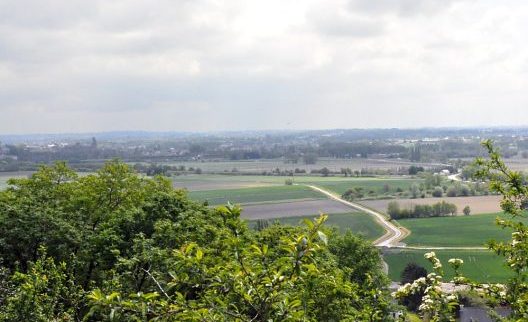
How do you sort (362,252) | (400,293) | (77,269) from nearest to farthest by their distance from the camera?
(400,293), (77,269), (362,252)

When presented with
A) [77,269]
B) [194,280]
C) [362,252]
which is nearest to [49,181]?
[77,269]

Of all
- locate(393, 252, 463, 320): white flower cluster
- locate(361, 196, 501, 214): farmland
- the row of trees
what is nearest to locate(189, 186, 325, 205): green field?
locate(361, 196, 501, 214): farmland

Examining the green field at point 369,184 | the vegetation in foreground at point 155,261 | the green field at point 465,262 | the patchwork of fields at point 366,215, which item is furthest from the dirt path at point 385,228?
the vegetation in foreground at point 155,261

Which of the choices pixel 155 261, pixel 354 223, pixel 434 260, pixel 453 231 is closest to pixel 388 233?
pixel 354 223

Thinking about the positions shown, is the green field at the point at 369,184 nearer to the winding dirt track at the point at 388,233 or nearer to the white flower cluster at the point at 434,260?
the winding dirt track at the point at 388,233

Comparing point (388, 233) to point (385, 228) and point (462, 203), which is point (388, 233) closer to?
point (385, 228)

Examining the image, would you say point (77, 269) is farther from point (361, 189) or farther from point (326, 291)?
point (361, 189)
